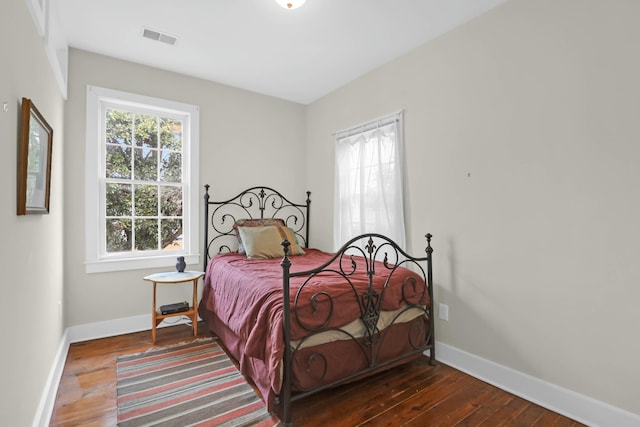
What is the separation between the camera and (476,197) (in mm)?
2363

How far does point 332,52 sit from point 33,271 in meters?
2.65

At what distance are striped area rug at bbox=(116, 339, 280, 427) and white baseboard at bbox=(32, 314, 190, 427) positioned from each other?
345 millimetres

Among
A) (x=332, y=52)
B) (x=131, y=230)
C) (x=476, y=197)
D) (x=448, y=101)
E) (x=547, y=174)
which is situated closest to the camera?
(x=547, y=174)

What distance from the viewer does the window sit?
2949mm

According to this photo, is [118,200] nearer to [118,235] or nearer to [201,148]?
[118,235]

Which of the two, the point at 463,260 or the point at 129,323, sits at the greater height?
the point at 463,260

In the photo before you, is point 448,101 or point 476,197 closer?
point 476,197

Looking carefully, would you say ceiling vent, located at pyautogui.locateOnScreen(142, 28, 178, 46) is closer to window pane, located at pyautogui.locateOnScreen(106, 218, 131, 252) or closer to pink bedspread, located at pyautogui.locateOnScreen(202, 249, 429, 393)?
window pane, located at pyautogui.locateOnScreen(106, 218, 131, 252)

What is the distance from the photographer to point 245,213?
3.78 meters


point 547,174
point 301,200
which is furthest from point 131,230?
point 547,174

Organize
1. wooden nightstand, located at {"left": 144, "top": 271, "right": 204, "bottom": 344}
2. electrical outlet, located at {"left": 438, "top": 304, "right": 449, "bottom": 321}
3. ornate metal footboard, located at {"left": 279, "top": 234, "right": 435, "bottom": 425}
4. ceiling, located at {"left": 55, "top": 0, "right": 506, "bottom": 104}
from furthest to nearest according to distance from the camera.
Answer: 1. wooden nightstand, located at {"left": 144, "top": 271, "right": 204, "bottom": 344}
2. electrical outlet, located at {"left": 438, "top": 304, "right": 449, "bottom": 321}
3. ceiling, located at {"left": 55, "top": 0, "right": 506, "bottom": 104}
4. ornate metal footboard, located at {"left": 279, "top": 234, "right": 435, "bottom": 425}

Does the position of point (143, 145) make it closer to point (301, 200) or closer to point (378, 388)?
point (301, 200)

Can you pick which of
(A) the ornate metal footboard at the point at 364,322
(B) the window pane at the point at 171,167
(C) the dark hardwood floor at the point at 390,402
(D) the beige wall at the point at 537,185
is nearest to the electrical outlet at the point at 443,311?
(D) the beige wall at the point at 537,185

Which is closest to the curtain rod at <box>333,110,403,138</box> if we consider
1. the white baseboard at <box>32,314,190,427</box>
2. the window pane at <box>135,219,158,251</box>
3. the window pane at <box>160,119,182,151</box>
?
the window pane at <box>160,119,182,151</box>
